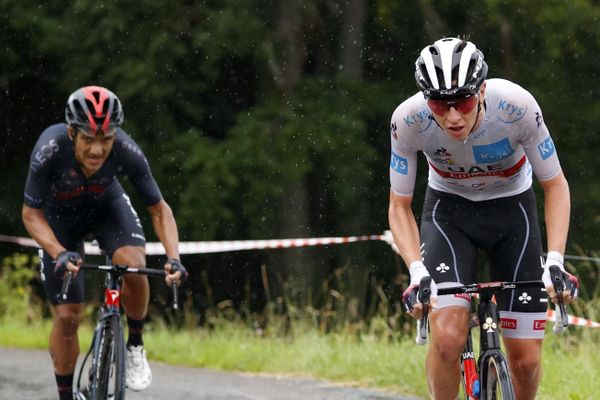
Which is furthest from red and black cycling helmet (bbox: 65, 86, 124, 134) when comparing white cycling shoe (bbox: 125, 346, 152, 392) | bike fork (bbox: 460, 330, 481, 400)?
bike fork (bbox: 460, 330, 481, 400)

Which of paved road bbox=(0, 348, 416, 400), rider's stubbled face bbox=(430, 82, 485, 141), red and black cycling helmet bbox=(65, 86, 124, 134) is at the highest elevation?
red and black cycling helmet bbox=(65, 86, 124, 134)

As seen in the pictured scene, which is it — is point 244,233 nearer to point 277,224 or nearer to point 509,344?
point 277,224

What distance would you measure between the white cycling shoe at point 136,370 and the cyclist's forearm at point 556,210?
2.92 metres

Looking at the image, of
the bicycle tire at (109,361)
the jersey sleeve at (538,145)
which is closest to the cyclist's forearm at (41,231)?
the bicycle tire at (109,361)

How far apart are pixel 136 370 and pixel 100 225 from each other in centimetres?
91

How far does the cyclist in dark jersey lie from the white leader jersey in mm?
1730

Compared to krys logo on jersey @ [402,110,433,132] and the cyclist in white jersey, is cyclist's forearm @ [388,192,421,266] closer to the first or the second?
the cyclist in white jersey

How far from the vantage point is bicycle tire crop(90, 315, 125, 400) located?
6559mm

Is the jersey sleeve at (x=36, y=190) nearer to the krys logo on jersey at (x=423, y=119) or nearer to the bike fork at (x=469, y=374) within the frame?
the krys logo on jersey at (x=423, y=119)

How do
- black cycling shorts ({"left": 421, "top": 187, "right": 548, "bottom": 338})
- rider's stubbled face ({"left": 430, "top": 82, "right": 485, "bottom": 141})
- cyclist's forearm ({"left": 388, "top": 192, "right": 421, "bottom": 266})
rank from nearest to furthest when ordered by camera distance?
1. rider's stubbled face ({"left": 430, "top": 82, "right": 485, "bottom": 141})
2. cyclist's forearm ({"left": 388, "top": 192, "right": 421, "bottom": 266})
3. black cycling shorts ({"left": 421, "top": 187, "right": 548, "bottom": 338})

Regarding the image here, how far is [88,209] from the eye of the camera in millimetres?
7402

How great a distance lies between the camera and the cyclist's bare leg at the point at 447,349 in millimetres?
5199

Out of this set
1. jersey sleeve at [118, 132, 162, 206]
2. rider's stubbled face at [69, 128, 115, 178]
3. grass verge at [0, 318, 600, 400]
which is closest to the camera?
rider's stubbled face at [69, 128, 115, 178]

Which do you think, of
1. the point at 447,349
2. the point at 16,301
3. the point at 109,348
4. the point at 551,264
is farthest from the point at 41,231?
the point at 16,301
